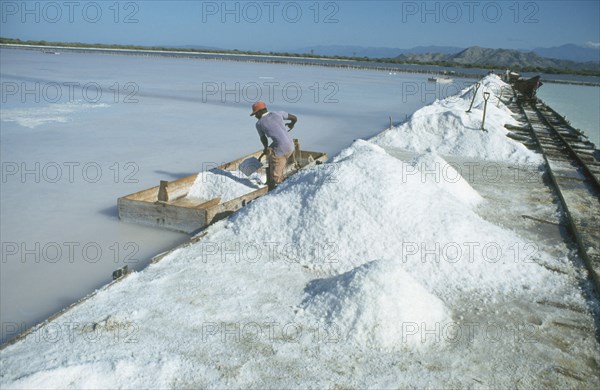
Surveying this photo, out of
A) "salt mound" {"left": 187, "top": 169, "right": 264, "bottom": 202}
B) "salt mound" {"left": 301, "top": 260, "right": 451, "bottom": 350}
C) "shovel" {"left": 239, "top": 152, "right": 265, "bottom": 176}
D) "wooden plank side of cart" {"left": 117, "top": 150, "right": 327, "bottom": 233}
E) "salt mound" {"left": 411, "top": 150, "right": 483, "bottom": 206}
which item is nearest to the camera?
"salt mound" {"left": 301, "top": 260, "right": 451, "bottom": 350}

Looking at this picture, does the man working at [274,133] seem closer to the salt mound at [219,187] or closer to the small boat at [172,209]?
the small boat at [172,209]

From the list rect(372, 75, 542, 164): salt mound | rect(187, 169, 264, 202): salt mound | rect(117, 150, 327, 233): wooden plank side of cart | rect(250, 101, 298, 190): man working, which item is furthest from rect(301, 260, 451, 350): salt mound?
rect(372, 75, 542, 164): salt mound

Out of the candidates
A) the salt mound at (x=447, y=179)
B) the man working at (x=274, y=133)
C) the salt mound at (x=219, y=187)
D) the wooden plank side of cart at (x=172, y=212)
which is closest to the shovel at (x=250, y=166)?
the salt mound at (x=219, y=187)

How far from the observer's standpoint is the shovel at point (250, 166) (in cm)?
623

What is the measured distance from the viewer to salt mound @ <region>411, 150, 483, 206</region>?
5.71 metres

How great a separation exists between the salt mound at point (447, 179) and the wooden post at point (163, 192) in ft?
10.0

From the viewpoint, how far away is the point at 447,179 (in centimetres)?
582

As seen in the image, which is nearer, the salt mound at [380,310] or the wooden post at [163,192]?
the salt mound at [380,310]

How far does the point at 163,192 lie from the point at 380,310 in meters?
3.25

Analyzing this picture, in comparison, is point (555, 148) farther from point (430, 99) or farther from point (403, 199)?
point (430, 99)

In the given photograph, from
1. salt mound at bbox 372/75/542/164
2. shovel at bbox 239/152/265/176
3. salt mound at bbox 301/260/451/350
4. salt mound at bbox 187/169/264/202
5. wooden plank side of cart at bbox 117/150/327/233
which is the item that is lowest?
salt mound at bbox 301/260/451/350

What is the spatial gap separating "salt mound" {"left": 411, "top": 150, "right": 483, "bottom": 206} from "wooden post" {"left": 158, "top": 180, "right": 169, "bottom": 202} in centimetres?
306

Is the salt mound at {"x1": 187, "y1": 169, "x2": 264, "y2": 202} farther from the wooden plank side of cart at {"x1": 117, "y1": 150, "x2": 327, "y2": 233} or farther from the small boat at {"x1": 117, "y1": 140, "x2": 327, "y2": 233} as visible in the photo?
the wooden plank side of cart at {"x1": 117, "y1": 150, "x2": 327, "y2": 233}

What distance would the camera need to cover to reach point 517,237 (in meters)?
4.75
